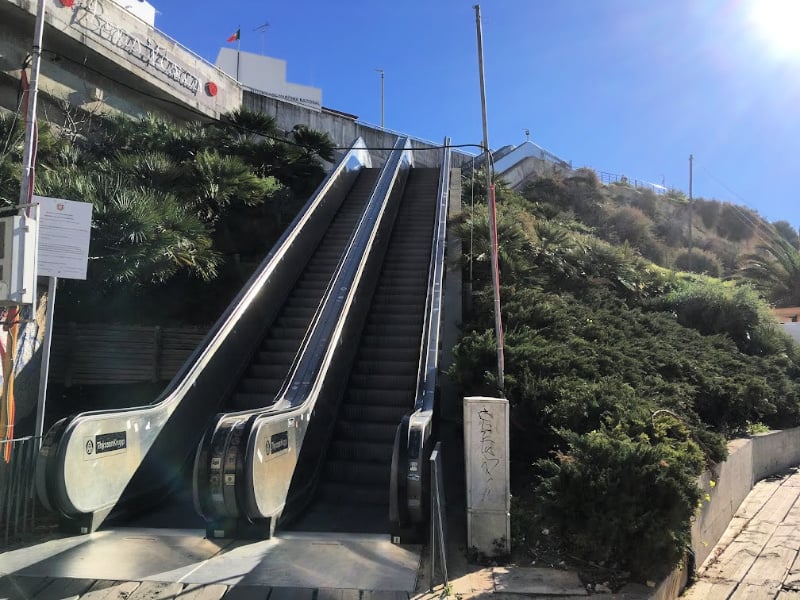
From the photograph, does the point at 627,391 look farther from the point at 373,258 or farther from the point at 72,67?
the point at 72,67

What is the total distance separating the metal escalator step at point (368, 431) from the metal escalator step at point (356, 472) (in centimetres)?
44

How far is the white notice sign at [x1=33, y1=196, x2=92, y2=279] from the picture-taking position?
253 inches

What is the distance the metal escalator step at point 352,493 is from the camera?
671 centimetres

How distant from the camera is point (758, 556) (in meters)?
5.67

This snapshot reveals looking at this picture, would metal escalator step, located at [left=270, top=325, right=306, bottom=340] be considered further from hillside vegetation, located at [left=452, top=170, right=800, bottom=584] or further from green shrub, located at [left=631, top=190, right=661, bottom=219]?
green shrub, located at [left=631, top=190, right=661, bottom=219]

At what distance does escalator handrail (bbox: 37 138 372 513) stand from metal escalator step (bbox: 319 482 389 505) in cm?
207

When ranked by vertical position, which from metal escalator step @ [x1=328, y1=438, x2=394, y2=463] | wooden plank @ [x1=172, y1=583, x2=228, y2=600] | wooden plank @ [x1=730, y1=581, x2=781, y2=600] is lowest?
wooden plank @ [x1=730, y1=581, x2=781, y2=600]

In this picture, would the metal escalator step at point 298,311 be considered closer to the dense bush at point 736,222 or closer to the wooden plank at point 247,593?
the wooden plank at point 247,593

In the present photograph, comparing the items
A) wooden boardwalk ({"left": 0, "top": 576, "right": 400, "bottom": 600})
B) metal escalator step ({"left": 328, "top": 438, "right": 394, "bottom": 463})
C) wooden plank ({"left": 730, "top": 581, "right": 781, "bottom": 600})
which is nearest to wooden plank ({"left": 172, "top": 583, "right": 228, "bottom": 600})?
wooden boardwalk ({"left": 0, "top": 576, "right": 400, "bottom": 600})

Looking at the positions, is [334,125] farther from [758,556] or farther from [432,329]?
[758,556]

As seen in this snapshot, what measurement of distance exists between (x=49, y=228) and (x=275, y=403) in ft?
10.4

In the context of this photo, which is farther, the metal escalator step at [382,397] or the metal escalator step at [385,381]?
the metal escalator step at [385,381]

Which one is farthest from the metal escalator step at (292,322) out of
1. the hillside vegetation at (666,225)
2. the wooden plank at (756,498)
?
the hillside vegetation at (666,225)

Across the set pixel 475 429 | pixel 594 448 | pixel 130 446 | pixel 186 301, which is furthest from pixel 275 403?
pixel 186 301
